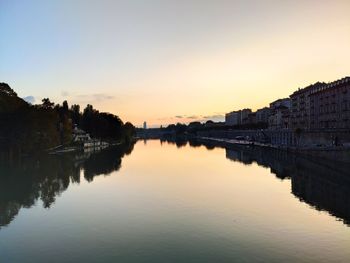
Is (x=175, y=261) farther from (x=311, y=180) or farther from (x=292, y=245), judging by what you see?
(x=311, y=180)

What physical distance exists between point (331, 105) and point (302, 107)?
32.0 m

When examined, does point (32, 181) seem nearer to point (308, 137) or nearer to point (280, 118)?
point (308, 137)

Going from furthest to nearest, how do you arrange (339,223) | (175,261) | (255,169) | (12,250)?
(255,169) → (339,223) → (12,250) → (175,261)

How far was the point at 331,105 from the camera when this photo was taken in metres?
108

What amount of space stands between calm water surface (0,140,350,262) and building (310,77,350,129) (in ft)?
159

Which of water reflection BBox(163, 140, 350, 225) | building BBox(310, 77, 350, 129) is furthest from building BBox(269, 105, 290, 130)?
water reflection BBox(163, 140, 350, 225)

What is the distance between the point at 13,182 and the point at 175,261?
35.5 metres

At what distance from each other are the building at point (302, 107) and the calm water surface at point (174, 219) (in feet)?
265

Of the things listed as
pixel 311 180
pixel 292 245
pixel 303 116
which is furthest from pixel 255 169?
pixel 303 116

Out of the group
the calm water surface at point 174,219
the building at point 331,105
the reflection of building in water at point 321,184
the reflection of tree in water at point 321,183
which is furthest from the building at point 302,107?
the calm water surface at point 174,219

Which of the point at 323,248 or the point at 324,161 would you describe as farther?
the point at 324,161

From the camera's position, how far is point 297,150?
92.4 metres

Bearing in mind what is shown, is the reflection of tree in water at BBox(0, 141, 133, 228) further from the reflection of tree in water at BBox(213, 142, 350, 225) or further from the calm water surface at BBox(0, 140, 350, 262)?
the reflection of tree in water at BBox(213, 142, 350, 225)

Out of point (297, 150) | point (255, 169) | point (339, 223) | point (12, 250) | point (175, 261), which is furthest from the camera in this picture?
point (297, 150)
